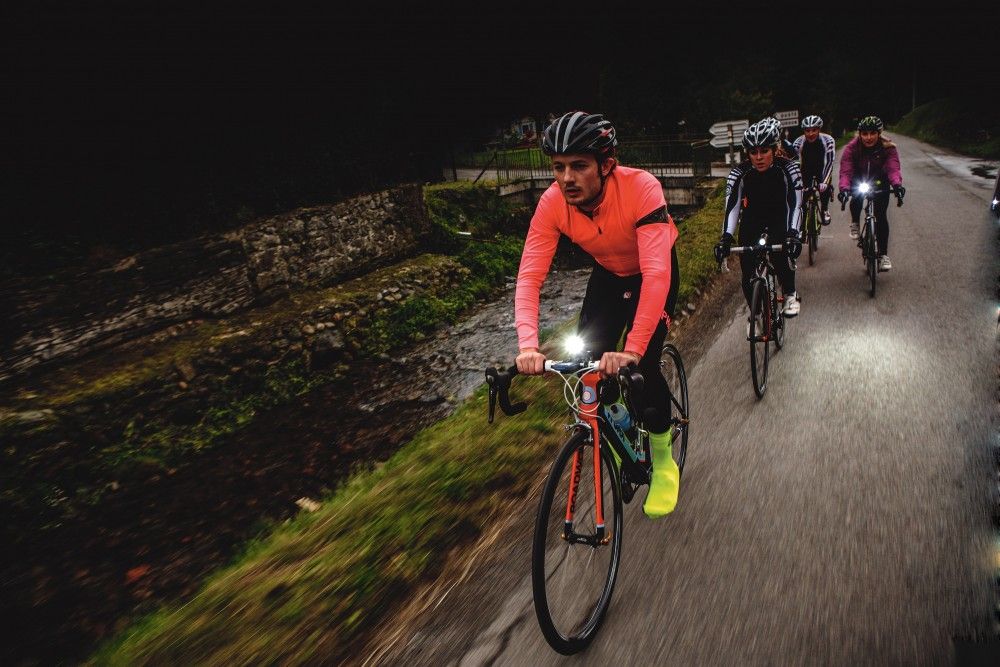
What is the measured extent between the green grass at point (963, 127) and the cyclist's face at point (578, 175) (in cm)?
2522

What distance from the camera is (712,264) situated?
8.05 metres

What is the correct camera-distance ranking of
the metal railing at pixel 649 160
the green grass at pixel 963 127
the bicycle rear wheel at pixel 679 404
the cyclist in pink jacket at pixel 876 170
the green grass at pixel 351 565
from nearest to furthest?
the green grass at pixel 351 565
the bicycle rear wheel at pixel 679 404
the cyclist in pink jacket at pixel 876 170
the metal railing at pixel 649 160
the green grass at pixel 963 127

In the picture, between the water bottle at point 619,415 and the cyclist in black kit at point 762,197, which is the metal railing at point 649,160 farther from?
the water bottle at point 619,415

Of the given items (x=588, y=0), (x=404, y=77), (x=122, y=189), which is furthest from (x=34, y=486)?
(x=588, y=0)

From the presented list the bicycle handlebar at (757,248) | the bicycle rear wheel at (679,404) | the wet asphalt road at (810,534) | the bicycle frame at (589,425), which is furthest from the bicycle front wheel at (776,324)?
the bicycle frame at (589,425)

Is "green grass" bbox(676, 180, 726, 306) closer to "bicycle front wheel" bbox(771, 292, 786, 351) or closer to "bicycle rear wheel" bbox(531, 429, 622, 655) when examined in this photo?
"bicycle front wheel" bbox(771, 292, 786, 351)

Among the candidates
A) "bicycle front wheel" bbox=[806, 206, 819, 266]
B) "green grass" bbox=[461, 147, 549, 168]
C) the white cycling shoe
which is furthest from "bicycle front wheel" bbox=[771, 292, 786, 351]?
"green grass" bbox=[461, 147, 549, 168]

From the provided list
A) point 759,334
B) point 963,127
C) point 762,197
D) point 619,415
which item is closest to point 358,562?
point 619,415

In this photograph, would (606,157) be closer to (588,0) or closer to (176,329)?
(176,329)

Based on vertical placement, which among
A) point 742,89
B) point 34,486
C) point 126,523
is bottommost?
point 126,523

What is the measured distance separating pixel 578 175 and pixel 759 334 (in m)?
3.31

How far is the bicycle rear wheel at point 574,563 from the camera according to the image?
223 cm

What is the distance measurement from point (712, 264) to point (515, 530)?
20.5 ft

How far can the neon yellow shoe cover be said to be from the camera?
2898 millimetres
